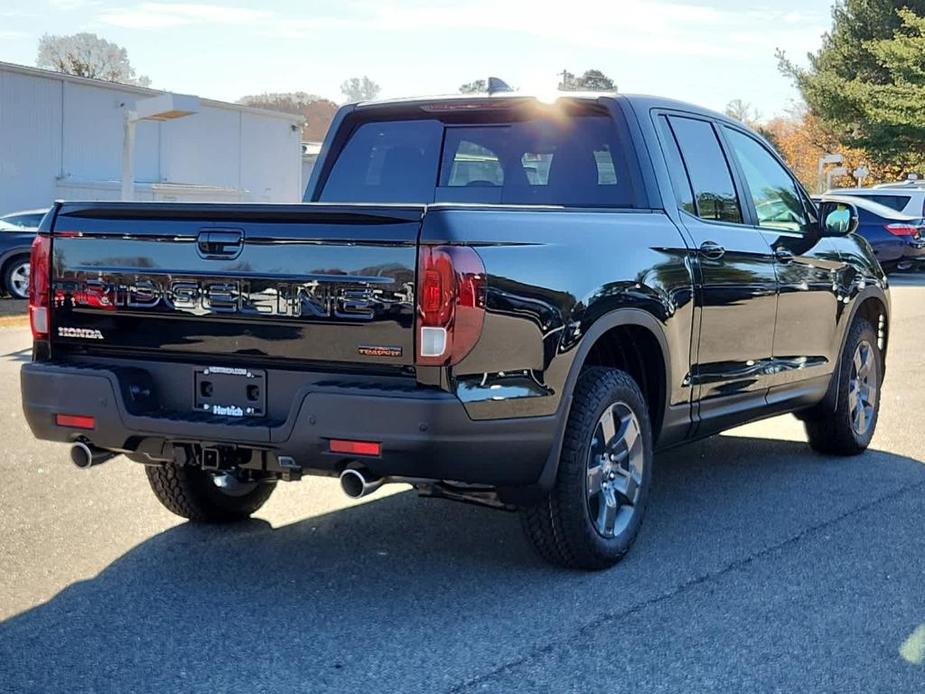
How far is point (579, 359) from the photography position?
4.80 meters

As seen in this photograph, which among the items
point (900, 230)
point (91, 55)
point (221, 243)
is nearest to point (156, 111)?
point (900, 230)

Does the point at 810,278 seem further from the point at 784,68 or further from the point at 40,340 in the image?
the point at 784,68

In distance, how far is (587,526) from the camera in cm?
491

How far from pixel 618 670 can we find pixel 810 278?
11.2ft

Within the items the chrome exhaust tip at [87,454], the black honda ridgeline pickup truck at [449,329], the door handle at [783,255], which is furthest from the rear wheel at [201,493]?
the door handle at [783,255]

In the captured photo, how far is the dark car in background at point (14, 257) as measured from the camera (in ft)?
59.7

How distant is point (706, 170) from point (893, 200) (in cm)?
2097

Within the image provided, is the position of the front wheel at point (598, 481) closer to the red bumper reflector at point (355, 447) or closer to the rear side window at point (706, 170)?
the red bumper reflector at point (355, 447)

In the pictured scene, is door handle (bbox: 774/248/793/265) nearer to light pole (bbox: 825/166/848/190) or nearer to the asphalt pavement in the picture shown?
the asphalt pavement

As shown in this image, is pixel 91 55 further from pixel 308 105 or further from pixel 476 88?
pixel 476 88

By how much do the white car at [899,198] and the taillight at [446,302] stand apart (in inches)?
873

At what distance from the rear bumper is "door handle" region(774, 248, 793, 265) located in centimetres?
232

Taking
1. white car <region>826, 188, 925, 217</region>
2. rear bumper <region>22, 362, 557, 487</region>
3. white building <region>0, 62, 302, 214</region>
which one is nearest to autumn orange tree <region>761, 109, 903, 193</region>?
white building <region>0, 62, 302, 214</region>

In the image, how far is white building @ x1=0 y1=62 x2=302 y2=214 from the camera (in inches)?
1352
